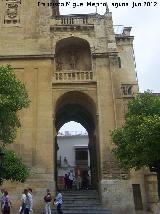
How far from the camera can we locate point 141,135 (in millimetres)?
19375

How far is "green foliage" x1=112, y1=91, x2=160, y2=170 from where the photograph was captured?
1898 centimetres

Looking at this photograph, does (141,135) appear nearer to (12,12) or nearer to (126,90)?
(126,90)

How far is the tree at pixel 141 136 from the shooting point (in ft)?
62.3

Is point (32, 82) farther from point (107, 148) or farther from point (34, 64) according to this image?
point (107, 148)

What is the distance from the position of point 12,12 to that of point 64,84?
297 inches

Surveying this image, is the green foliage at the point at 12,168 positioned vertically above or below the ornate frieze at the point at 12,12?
below

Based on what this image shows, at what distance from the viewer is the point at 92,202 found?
2470cm

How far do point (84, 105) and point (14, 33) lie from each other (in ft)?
24.9

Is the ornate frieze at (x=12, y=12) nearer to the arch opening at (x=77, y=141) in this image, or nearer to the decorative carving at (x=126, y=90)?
the arch opening at (x=77, y=141)

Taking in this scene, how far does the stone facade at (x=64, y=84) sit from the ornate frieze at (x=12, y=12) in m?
0.08

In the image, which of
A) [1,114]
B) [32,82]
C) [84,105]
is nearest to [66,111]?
[84,105]

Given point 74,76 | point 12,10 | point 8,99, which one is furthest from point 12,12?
point 8,99

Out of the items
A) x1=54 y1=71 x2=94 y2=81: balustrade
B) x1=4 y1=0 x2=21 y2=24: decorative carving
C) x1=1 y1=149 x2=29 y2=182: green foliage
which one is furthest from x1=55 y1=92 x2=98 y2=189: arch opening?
x1=1 y1=149 x2=29 y2=182: green foliage

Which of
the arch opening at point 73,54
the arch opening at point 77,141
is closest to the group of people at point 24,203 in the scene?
the arch opening at point 77,141
